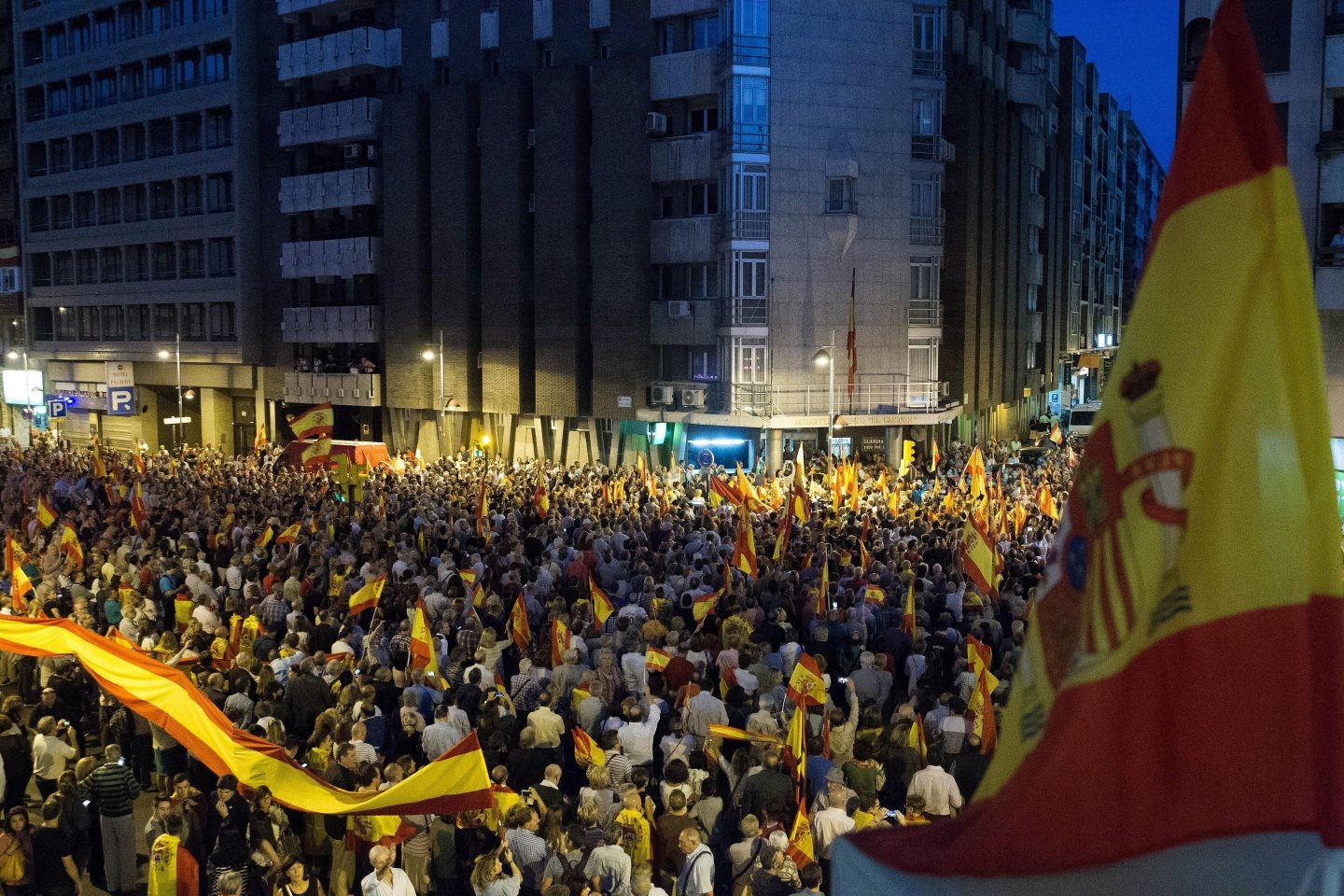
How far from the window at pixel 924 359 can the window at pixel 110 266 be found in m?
40.4

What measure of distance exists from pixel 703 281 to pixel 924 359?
8.04m

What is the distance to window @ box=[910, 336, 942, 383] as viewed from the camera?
43.8 metres

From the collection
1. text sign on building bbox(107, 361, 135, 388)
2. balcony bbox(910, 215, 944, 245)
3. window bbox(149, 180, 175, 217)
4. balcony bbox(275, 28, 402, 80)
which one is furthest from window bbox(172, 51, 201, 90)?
balcony bbox(910, 215, 944, 245)

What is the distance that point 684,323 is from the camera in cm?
4319

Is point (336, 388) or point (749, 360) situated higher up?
point (749, 360)

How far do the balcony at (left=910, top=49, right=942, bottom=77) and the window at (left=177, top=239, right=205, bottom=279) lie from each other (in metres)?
34.0

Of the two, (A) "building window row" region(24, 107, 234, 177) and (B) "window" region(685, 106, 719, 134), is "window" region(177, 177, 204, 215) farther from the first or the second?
(B) "window" region(685, 106, 719, 134)

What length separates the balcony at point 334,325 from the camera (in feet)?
173

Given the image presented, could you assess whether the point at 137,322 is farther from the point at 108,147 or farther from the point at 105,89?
the point at 105,89

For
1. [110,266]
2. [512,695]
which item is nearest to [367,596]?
[512,695]

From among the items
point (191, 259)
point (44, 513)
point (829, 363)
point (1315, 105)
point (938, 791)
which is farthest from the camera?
point (191, 259)

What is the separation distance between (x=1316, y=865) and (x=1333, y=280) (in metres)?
25.0

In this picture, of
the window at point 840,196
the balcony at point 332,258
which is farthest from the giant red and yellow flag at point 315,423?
the balcony at point 332,258

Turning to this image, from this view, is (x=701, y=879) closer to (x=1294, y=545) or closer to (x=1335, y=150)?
(x=1294, y=545)
